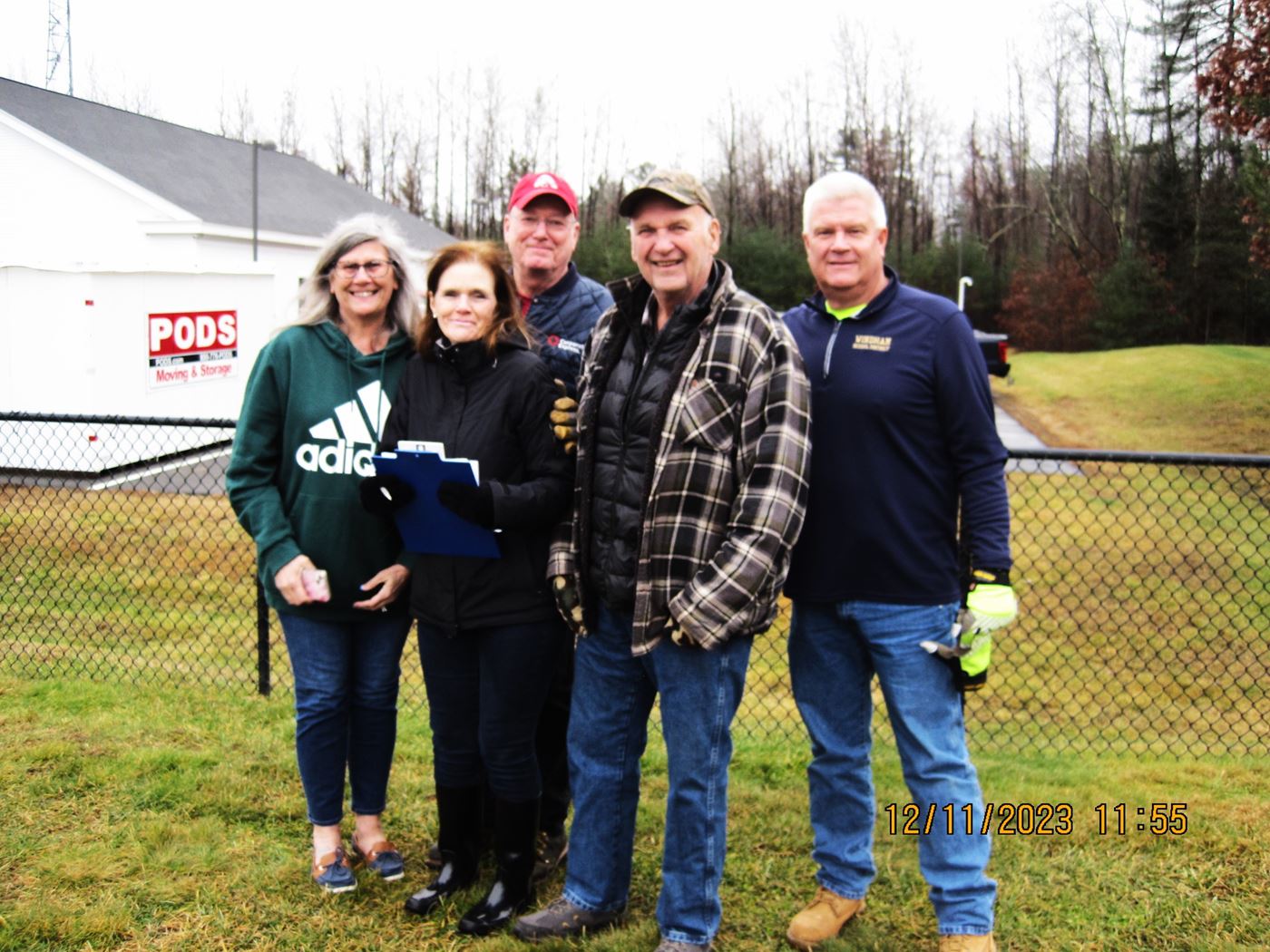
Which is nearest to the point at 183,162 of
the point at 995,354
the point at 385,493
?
the point at 995,354

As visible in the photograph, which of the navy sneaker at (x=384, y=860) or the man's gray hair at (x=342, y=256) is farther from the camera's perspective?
the navy sneaker at (x=384, y=860)

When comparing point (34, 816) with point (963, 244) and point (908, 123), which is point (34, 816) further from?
point (908, 123)

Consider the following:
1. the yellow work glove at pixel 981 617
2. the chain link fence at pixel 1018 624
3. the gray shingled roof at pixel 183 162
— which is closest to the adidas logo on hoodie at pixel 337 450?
the yellow work glove at pixel 981 617

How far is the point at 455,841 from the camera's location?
3111mm

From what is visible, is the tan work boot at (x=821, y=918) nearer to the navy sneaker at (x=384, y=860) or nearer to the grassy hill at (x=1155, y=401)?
the navy sneaker at (x=384, y=860)

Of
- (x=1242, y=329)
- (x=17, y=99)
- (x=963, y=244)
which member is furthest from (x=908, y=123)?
(x=17, y=99)

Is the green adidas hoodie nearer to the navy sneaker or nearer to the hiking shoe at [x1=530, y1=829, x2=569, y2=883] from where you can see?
the navy sneaker

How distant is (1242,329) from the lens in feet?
108

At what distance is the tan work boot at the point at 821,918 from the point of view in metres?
2.87

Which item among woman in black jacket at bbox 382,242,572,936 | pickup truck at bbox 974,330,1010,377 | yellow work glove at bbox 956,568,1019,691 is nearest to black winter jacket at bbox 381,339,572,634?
woman in black jacket at bbox 382,242,572,936

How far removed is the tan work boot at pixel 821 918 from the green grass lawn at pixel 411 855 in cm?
5

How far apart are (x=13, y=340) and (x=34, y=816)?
10067 mm

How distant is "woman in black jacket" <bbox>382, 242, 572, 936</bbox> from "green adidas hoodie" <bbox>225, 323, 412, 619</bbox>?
163mm

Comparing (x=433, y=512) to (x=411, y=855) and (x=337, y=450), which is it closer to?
(x=337, y=450)
